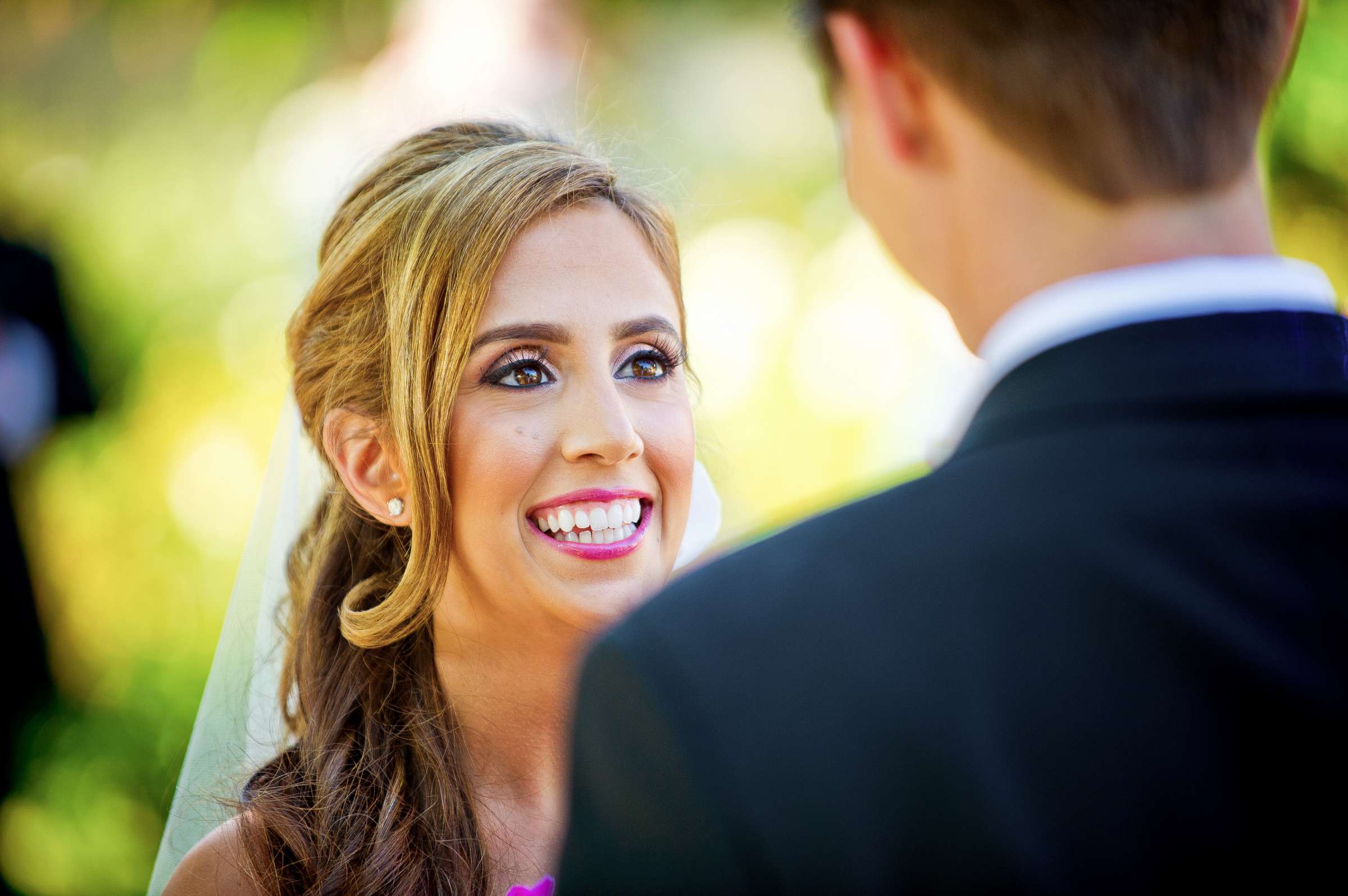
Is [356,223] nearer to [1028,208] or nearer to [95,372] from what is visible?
[1028,208]

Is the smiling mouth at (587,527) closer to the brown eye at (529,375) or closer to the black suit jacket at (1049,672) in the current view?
the brown eye at (529,375)

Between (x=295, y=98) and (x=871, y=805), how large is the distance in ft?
18.7

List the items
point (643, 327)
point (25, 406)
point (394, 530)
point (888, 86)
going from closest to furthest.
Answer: point (888, 86), point (643, 327), point (394, 530), point (25, 406)

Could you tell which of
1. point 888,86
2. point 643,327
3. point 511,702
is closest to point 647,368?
point 643,327

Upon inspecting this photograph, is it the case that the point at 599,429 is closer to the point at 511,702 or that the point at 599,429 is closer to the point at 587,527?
the point at 587,527

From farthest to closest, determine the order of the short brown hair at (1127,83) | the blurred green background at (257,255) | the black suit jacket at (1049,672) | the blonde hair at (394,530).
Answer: the blurred green background at (257,255)
the blonde hair at (394,530)
the short brown hair at (1127,83)
the black suit jacket at (1049,672)

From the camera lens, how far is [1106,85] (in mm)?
1011

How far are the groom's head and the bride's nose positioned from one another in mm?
1466

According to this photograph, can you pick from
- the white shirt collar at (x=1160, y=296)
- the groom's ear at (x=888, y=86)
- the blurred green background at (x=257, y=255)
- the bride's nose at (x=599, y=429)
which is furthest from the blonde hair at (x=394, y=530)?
the blurred green background at (x=257, y=255)

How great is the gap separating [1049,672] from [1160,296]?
1.09ft

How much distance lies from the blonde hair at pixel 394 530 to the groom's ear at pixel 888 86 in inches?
58.0

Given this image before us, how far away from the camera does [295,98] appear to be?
19.4 ft

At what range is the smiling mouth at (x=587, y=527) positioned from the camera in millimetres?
2467

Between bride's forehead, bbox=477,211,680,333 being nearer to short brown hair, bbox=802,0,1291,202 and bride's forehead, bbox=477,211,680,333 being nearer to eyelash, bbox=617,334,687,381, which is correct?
eyelash, bbox=617,334,687,381
